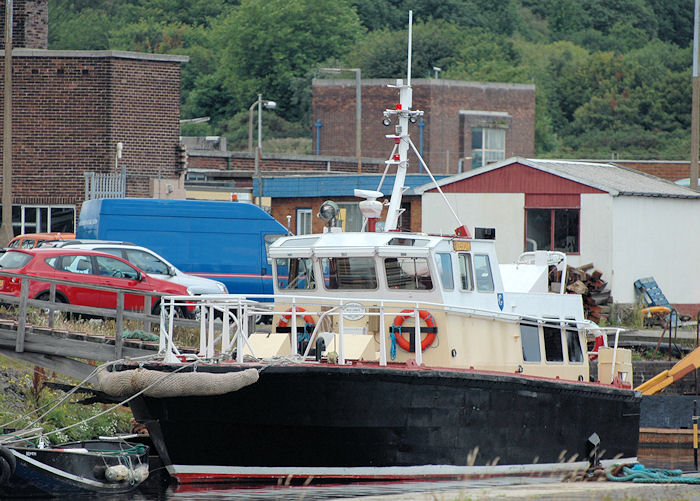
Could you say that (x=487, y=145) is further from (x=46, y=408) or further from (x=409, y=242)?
(x=409, y=242)

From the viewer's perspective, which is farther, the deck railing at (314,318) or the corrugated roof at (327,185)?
the corrugated roof at (327,185)

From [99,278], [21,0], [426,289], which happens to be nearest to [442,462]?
[426,289]

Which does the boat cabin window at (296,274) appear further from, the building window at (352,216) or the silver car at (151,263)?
the building window at (352,216)

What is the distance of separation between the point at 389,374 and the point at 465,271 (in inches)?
97.7

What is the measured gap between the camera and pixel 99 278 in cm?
2303

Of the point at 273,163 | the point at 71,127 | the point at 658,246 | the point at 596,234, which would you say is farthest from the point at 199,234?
the point at 273,163

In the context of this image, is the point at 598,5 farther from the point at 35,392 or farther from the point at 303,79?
the point at 35,392

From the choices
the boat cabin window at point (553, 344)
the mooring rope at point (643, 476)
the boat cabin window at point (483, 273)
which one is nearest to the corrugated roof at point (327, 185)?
the boat cabin window at point (553, 344)

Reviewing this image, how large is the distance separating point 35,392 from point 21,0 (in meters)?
25.4

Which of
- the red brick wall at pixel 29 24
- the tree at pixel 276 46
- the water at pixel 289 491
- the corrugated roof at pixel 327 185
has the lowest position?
the water at pixel 289 491

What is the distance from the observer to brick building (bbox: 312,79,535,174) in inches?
2463

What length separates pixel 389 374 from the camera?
1608 centimetres

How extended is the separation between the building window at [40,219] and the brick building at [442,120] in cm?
2513

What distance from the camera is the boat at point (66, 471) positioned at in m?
15.9
